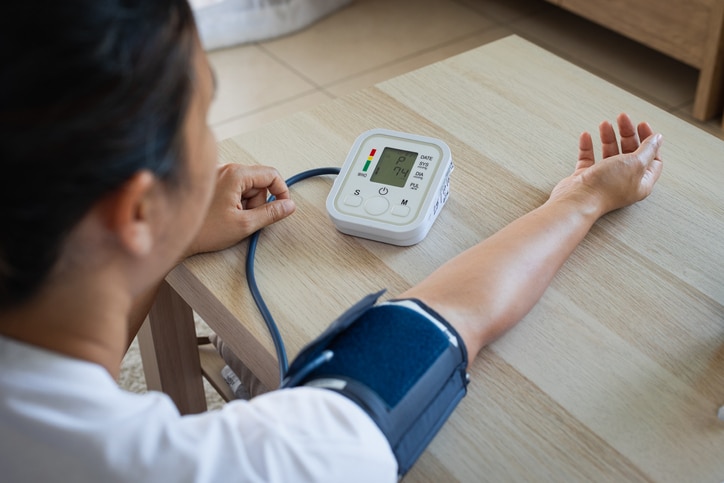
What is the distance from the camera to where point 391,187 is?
85 cm

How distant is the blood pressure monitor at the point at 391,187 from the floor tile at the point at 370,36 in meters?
1.32

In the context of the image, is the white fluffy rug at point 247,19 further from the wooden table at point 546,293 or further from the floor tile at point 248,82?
the wooden table at point 546,293

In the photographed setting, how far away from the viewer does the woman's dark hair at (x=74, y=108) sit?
0.43 metres

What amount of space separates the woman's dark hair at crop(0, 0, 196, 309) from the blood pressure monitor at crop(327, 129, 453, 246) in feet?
1.10

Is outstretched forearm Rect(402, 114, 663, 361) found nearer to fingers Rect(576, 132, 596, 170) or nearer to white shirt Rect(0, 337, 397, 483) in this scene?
fingers Rect(576, 132, 596, 170)

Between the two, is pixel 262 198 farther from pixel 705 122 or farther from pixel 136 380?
pixel 705 122

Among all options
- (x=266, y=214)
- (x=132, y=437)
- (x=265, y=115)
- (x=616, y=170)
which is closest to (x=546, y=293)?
(x=616, y=170)

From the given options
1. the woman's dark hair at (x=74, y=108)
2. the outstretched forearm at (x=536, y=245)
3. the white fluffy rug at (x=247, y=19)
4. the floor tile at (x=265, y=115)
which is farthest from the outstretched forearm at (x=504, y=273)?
the white fluffy rug at (x=247, y=19)

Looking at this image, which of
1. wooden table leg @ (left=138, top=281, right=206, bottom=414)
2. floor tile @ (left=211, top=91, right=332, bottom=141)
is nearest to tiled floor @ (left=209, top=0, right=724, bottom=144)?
floor tile @ (left=211, top=91, right=332, bottom=141)

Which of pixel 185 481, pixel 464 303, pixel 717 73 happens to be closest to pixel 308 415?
pixel 185 481

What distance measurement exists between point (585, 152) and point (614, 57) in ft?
4.82

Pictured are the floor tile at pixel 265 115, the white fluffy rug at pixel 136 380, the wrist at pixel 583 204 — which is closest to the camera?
the wrist at pixel 583 204

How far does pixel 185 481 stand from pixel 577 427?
1.05ft

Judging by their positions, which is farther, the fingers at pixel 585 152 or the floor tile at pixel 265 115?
the floor tile at pixel 265 115
